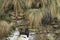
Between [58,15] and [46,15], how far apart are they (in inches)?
7.3

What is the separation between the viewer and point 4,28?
8.20ft

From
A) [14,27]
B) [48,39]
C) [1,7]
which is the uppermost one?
[1,7]

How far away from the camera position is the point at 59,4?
2.55 meters

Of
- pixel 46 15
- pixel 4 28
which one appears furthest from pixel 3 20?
pixel 46 15

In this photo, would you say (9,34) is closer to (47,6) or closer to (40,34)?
(40,34)

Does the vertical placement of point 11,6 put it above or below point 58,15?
above

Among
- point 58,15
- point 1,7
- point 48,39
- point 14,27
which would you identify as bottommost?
point 48,39

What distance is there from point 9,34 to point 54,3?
847 millimetres

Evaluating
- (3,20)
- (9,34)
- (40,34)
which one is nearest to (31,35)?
(40,34)

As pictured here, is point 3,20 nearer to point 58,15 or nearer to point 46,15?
point 46,15

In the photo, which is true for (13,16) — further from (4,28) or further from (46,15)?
(46,15)

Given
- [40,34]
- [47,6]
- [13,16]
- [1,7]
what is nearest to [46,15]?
[47,6]

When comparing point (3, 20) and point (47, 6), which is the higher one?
point (47, 6)

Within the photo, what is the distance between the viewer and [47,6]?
2.56m
